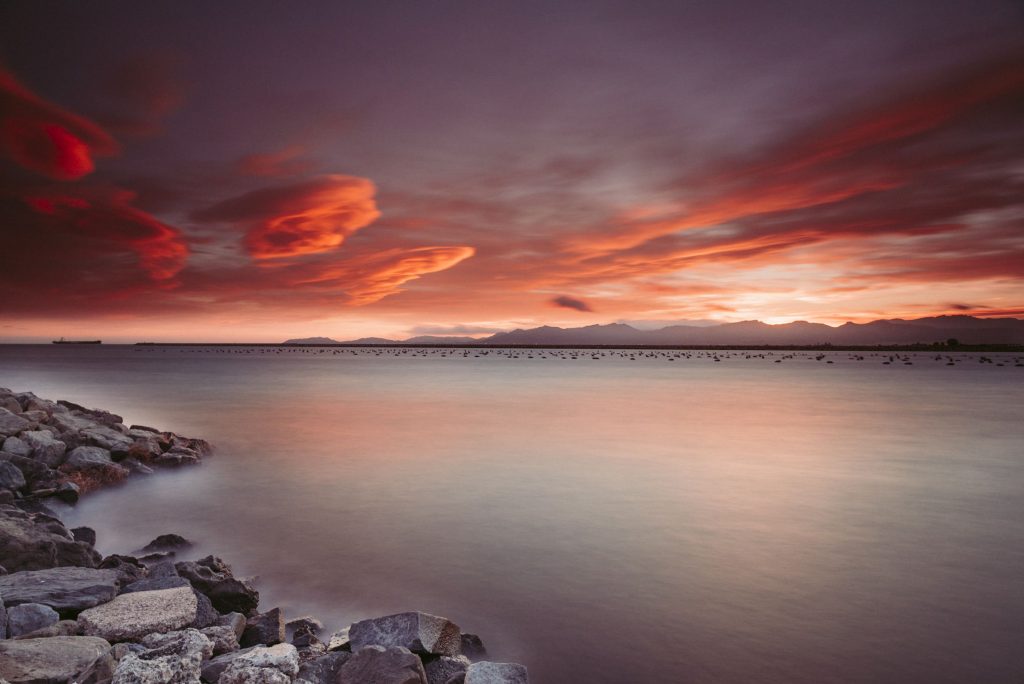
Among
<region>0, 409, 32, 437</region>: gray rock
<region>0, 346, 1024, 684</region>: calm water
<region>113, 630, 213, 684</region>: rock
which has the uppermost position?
<region>0, 409, 32, 437</region>: gray rock

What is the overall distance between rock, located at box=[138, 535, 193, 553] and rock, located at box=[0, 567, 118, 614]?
2.84 metres

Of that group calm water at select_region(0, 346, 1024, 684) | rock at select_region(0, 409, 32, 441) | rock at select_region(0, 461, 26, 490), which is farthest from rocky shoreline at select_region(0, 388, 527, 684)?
rock at select_region(0, 409, 32, 441)

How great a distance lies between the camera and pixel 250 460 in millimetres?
16484

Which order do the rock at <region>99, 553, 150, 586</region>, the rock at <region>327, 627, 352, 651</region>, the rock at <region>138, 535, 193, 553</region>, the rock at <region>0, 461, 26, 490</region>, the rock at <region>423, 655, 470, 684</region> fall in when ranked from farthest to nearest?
the rock at <region>0, 461, 26, 490</region> → the rock at <region>138, 535, 193, 553</region> → the rock at <region>99, 553, 150, 586</region> → the rock at <region>327, 627, 352, 651</region> → the rock at <region>423, 655, 470, 684</region>

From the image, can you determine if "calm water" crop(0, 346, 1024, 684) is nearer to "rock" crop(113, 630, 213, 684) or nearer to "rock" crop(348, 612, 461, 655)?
"rock" crop(348, 612, 461, 655)

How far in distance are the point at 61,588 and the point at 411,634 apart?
3.79 m

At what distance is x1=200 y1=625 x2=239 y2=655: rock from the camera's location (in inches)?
210

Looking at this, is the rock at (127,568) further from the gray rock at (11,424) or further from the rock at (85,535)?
the gray rock at (11,424)

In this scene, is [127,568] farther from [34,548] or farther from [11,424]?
[11,424]

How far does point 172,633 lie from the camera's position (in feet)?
16.9

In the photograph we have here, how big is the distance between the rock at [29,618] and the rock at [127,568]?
42.7 inches

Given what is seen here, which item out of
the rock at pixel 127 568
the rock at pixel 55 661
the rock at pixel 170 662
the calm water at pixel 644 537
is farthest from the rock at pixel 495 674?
the rock at pixel 127 568

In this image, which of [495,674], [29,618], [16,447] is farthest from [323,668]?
[16,447]

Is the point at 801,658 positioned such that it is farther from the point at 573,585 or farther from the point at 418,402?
the point at 418,402
